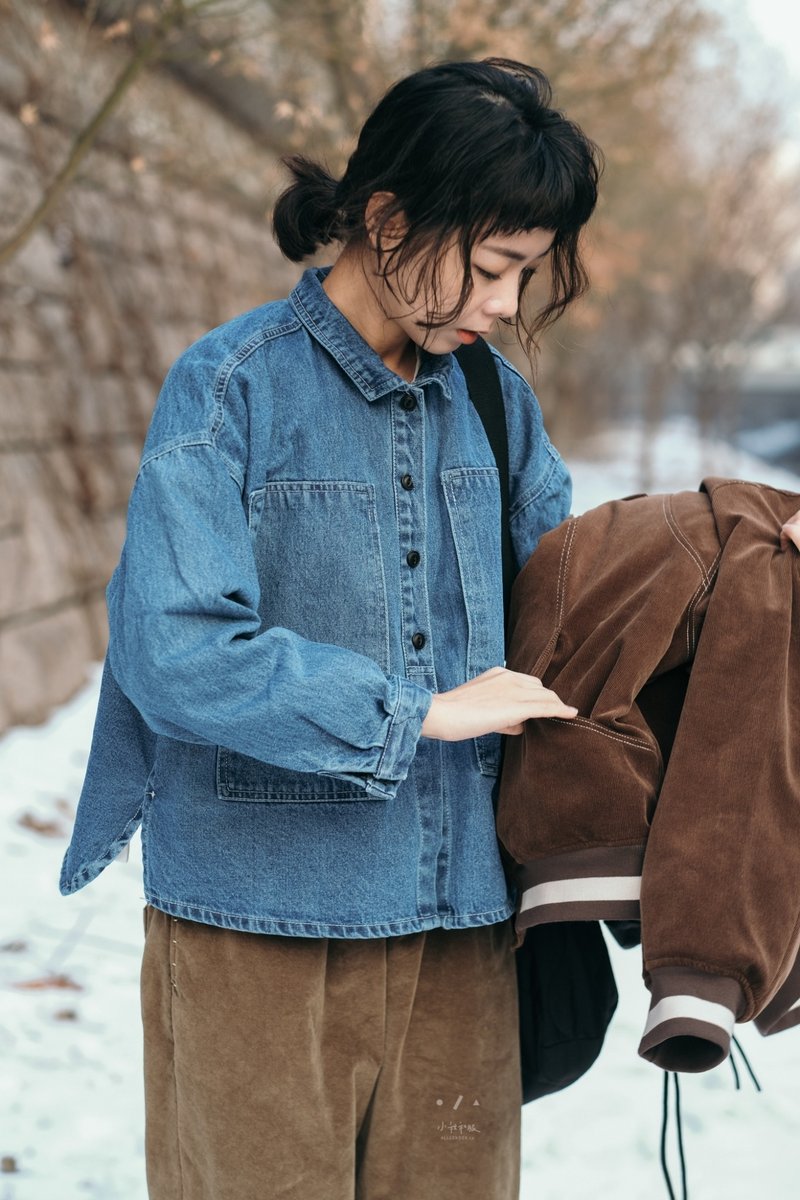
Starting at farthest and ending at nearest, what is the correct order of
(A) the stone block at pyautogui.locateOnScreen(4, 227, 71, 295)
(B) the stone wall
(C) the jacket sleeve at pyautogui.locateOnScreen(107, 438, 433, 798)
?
(A) the stone block at pyautogui.locateOnScreen(4, 227, 71, 295) < (B) the stone wall < (C) the jacket sleeve at pyautogui.locateOnScreen(107, 438, 433, 798)

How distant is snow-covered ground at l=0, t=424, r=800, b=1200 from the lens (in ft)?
8.64

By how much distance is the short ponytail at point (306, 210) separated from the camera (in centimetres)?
149

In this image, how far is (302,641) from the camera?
128cm

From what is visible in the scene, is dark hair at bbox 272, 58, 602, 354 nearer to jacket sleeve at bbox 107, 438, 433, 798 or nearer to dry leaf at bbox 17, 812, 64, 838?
jacket sleeve at bbox 107, 438, 433, 798

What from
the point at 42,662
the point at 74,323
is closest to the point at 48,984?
the point at 42,662

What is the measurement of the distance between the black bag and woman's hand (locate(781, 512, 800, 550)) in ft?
1.20

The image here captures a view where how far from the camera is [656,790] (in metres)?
1.39

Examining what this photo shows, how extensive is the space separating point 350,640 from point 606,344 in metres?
28.3

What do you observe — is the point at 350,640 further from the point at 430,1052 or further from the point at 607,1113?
the point at 607,1113

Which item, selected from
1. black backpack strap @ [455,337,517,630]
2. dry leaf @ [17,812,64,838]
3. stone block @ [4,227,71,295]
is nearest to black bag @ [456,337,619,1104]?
black backpack strap @ [455,337,517,630]

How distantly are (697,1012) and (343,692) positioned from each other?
1.63 ft

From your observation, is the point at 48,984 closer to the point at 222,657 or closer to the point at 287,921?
the point at 287,921

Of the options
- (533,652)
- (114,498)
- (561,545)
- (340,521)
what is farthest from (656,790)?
(114,498)

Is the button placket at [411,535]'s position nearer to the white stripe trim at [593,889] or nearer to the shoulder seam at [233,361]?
the shoulder seam at [233,361]
